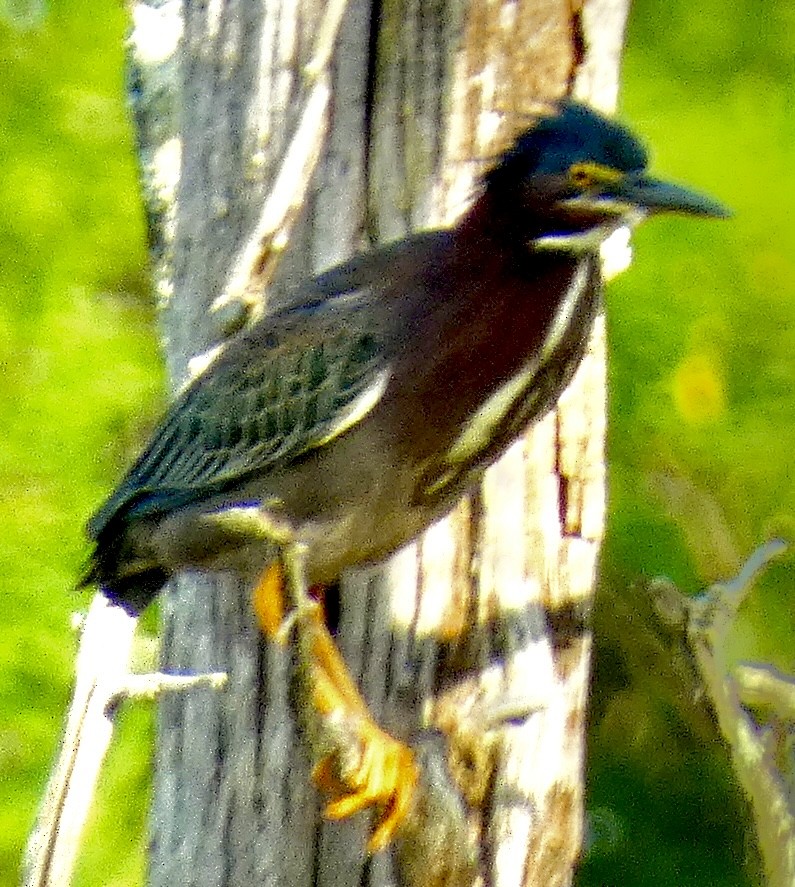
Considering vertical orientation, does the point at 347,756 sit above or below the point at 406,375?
below

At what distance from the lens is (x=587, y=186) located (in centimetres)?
177

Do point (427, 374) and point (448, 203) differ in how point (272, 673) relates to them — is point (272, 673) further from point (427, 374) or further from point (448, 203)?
point (448, 203)

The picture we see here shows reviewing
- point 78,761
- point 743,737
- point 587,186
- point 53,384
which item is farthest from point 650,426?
point 78,761

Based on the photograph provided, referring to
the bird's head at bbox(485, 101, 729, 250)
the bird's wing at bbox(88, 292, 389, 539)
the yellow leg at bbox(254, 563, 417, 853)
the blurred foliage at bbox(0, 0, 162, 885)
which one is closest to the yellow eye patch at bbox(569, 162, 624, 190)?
the bird's head at bbox(485, 101, 729, 250)

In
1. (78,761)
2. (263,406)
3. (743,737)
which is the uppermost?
(263,406)

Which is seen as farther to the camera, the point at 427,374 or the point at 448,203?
the point at 448,203

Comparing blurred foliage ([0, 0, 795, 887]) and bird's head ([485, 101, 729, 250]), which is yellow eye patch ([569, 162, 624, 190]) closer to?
bird's head ([485, 101, 729, 250])

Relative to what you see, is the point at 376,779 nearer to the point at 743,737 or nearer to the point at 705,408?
the point at 743,737

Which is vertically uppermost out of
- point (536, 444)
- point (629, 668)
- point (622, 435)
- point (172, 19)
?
point (172, 19)

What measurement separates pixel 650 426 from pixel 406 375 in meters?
0.97

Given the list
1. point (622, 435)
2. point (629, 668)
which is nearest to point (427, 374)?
point (622, 435)

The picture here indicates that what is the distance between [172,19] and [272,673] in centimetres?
144

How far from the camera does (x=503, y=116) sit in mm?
2107

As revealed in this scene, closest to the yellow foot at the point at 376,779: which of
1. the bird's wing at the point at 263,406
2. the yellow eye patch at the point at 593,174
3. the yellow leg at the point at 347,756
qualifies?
the yellow leg at the point at 347,756
